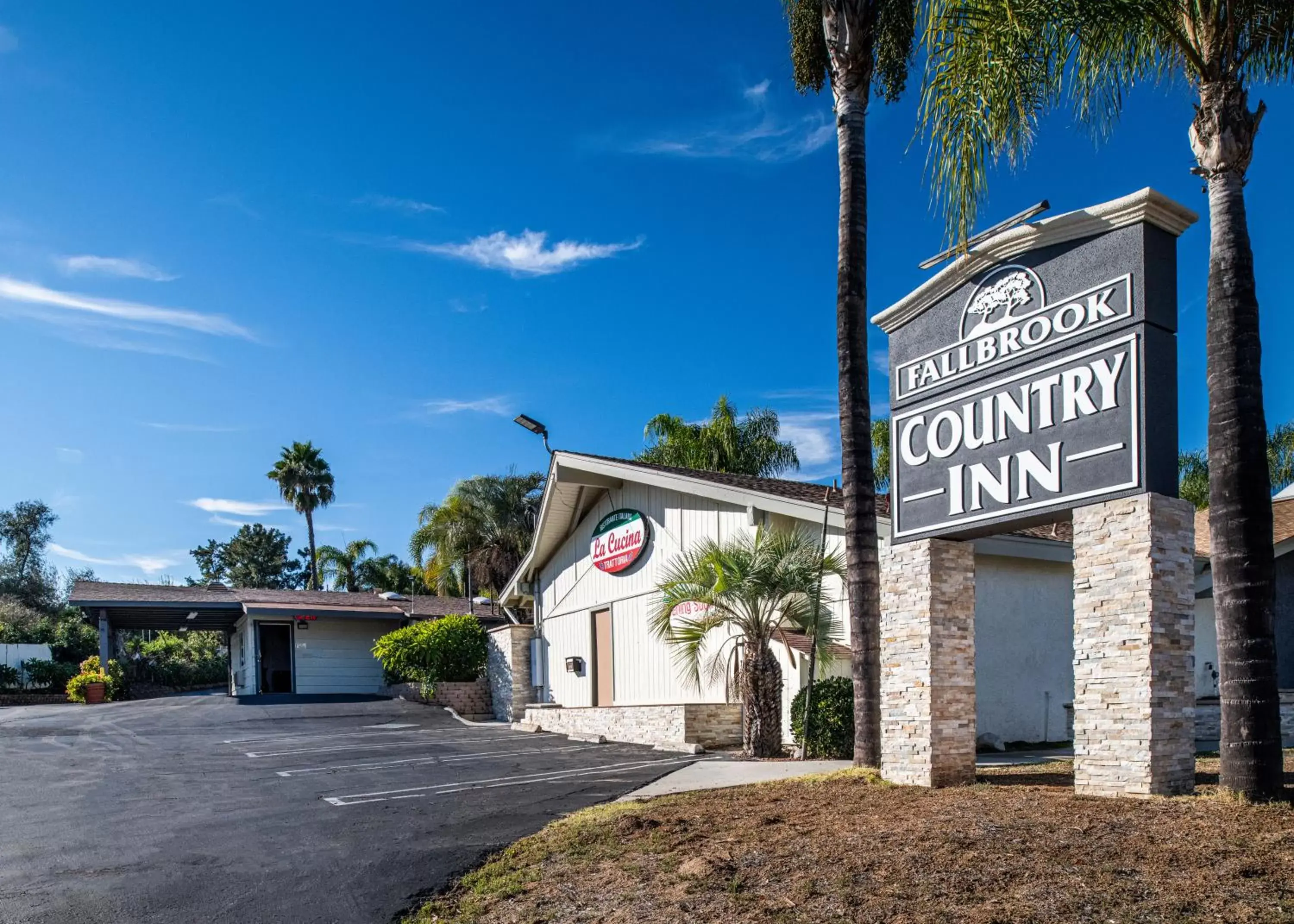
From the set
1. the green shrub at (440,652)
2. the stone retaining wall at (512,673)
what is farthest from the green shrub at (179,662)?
the stone retaining wall at (512,673)

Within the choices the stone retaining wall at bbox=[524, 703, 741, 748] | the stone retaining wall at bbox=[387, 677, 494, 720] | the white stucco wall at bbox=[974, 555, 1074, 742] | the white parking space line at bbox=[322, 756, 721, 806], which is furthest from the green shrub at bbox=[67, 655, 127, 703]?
the white stucco wall at bbox=[974, 555, 1074, 742]

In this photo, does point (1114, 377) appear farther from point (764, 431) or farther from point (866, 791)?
point (764, 431)

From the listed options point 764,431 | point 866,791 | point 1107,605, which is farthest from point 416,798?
point 764,431

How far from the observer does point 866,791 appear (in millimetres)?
9039

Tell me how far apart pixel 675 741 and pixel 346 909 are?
925cm

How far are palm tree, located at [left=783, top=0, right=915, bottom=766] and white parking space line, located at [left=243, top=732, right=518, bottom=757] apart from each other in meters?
8.86

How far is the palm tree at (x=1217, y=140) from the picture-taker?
7.19 m

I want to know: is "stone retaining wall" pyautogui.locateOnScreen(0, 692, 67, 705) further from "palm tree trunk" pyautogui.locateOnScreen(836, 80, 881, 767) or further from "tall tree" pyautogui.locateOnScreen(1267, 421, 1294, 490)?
"tall tree" pyautogui.locateOnScreen(1267, 421, 1294, 490)

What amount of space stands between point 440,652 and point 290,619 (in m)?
7.47

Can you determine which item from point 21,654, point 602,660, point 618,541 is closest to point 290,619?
point 21,654

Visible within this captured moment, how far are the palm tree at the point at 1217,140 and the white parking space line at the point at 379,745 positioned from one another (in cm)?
1289

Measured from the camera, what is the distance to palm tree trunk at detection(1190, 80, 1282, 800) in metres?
7.10

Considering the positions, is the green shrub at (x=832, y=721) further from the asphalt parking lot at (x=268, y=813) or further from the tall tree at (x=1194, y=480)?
the tall tree at (x=1194, y=480)

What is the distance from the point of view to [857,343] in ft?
37.8
